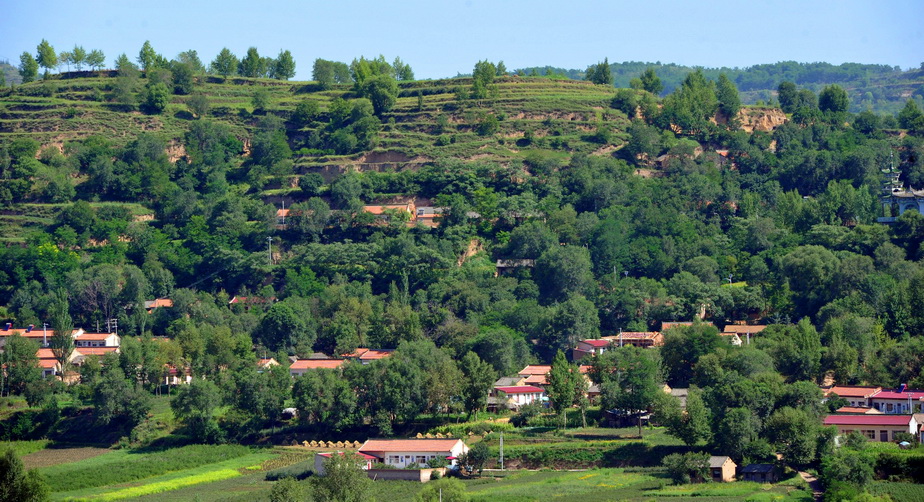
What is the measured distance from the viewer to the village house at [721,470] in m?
52.0

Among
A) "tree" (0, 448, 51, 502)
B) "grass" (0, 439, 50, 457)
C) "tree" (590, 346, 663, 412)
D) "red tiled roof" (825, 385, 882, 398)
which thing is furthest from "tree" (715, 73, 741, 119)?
"tree" (0, 448, 51, 502)

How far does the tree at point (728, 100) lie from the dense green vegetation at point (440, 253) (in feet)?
1.06

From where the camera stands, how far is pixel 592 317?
243 feet

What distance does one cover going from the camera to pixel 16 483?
132ft

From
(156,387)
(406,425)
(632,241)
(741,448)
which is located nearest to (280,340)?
(156,387)

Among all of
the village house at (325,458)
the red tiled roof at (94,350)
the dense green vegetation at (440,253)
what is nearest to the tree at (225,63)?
the dense green vegetation at (440,253)

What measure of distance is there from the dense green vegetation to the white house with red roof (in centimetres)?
322

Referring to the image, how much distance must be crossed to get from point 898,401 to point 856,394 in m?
1.97

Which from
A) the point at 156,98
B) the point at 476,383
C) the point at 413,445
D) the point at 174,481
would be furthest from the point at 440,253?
the point at 156,98

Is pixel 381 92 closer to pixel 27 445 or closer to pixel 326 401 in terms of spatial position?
pixel 326 401

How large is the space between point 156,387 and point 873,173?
44616 mm

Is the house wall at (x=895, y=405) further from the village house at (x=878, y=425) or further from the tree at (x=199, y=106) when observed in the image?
the tree at (x=199, y=106)

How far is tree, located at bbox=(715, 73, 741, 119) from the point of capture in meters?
99.4

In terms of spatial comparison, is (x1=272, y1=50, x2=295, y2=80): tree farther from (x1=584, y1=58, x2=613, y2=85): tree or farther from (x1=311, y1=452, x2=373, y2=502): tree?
(x1=311, y1=452, x2=373, y2=502): tree
